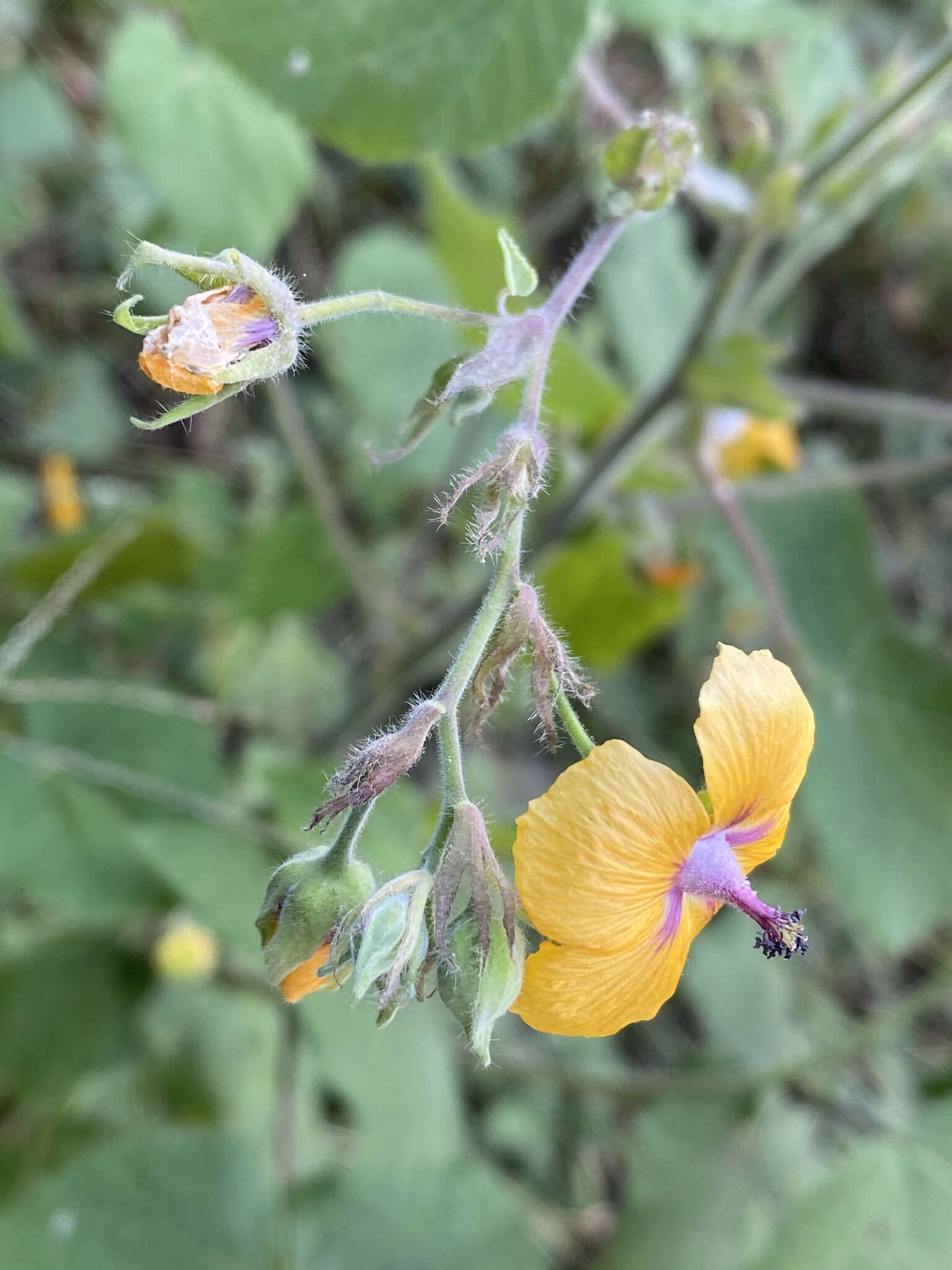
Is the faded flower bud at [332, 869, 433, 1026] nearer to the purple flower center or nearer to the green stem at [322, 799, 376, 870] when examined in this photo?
the green stem at [322, 799, 376, 870]

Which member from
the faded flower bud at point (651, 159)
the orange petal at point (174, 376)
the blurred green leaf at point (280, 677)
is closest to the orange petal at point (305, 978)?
the orange petal at point (174, 376)

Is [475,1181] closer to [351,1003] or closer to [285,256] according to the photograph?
[351,1003]

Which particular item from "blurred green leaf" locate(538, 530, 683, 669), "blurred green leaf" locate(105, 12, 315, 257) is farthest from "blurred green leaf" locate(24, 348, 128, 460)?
"blurred green leaf" locate(538, 530, 683, 669)

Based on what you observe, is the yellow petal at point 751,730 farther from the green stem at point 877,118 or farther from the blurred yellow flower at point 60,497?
the blurred yellow flower at point 60,497

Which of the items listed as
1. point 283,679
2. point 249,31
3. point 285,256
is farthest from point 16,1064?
point 285,256

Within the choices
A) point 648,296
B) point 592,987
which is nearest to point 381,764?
point 592,987
